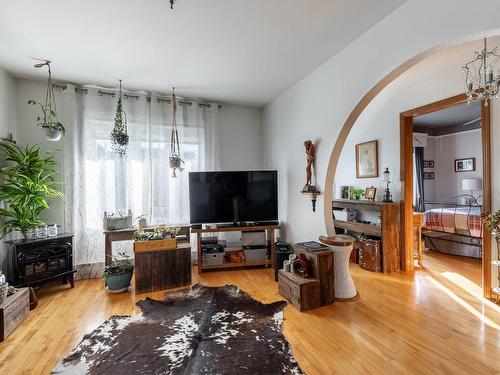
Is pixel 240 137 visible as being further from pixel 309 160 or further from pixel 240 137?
pixel 309 160

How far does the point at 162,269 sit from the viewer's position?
9.97ft

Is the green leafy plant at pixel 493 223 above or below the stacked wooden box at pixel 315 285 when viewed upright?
above

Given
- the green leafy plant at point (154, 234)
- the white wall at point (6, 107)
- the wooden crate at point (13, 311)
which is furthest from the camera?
the green leafy plant at point (154, 234)

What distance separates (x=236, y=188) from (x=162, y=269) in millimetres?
1460

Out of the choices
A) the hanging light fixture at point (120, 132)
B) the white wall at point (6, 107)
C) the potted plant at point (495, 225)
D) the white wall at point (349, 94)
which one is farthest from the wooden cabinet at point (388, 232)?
the white wall at point (6, 107)

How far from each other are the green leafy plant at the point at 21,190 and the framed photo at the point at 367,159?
4.47 m

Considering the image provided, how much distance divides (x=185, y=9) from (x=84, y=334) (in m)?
2.75

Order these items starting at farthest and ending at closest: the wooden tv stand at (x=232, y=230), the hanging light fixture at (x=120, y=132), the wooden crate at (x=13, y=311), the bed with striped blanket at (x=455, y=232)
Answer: the bed with striped blanket at (x=455, y=232), the wooden tv stand at (x=232, y=230), the hanging light fixture at (x=120, y=132), the wooden crate at (x=13, y=311)

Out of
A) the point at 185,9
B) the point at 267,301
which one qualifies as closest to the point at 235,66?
the point at 185,9

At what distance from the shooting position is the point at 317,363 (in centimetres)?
171

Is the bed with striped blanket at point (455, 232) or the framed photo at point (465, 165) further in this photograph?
the framed photo at point (465, 165)

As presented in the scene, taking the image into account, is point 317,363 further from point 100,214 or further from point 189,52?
point 100,214

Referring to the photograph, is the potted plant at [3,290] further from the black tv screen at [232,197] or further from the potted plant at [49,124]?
the black tv screen at [232,197]

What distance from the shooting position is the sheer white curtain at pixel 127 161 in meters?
3.43
